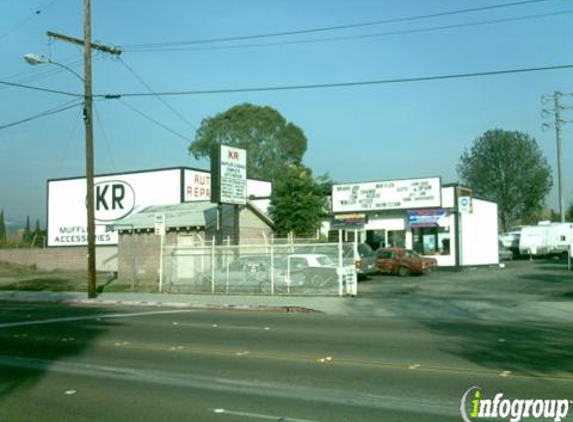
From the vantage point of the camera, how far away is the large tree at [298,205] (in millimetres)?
40750

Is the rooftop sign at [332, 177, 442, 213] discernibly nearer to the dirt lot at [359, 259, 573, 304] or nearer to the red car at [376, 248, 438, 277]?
the dirt lot at [359, 259, 573, 304]

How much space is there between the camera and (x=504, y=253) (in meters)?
53.5

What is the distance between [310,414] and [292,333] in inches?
298

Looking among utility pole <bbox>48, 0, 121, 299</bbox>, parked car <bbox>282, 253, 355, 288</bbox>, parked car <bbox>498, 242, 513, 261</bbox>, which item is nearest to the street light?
utility pole <bbox>48, 0, 121, 299</bbox>

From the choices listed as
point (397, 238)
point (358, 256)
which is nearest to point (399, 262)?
point (358, 256)

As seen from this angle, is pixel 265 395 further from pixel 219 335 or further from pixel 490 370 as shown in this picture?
pixel 219 335

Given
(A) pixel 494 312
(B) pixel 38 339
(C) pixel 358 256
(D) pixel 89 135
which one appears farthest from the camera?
(C) pixel 358 256

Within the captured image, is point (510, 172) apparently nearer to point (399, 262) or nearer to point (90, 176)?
point (399, 262)

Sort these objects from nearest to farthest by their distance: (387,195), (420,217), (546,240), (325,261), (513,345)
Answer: (513,345) < (325,261) < (420,217) < (387,195) < (546,240)

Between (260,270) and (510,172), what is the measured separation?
5834 cm

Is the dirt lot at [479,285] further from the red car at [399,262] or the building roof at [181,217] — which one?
the building roof at [181,217]

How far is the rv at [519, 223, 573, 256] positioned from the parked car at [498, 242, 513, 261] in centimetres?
101

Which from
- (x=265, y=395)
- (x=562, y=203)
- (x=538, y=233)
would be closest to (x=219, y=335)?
(x=265, y=395)

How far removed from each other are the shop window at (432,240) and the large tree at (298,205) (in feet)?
19.5
